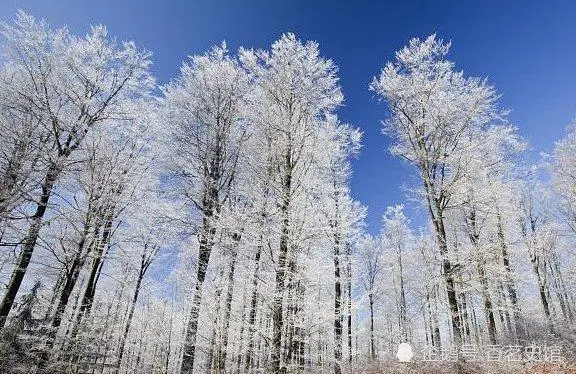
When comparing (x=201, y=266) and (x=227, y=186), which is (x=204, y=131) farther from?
(x=201, y=266)

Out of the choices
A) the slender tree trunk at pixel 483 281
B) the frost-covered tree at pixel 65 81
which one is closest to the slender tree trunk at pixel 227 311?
the frost-covered tree at pixel 65 81

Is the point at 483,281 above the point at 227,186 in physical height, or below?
below

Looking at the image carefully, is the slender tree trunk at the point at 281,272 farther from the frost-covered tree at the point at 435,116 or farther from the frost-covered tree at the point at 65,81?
the frost-covered tree at the point at 65,81

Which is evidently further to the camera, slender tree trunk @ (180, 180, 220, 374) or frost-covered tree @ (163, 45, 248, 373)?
frost-covered tree @ (163, 45, 248, 373)

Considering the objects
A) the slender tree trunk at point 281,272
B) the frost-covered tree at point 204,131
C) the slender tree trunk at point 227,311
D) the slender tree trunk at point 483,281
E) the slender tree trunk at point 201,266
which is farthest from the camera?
the frost-covered tree at point 204,131

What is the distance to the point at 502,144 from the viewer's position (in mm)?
13633

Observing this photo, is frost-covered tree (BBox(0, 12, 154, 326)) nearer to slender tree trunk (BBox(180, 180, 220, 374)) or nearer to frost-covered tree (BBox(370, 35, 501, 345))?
slender tree trunk (BBox(180, 180, 220, 374))

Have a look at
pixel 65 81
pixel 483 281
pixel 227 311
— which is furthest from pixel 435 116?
pixel 65 81

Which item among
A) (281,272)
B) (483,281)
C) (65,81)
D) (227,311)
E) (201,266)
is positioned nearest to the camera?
(281,272)

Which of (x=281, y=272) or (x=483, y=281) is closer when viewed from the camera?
(x=281, y=272)

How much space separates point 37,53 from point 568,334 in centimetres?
2574

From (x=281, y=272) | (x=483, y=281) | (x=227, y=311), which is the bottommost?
(x=227, y=311)

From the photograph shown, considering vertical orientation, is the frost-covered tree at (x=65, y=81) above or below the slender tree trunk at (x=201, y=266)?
above

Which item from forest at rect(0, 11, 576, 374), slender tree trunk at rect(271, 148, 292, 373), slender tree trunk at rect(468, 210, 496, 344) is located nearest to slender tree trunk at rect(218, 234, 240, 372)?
forest at rect(0, 11, 576, 374)
